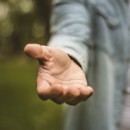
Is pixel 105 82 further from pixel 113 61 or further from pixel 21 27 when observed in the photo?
pixel 21 27

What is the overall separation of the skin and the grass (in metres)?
4.62

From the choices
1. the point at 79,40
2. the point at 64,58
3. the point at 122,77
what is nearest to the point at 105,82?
→ the point at 122,77

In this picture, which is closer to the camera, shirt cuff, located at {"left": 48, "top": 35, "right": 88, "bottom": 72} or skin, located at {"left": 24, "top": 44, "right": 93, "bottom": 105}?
skin, located at {"left": 24, "top": 44, "right": 93, "bottom": 105}

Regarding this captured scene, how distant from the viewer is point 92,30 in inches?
72.0

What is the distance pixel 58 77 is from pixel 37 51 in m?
0.09

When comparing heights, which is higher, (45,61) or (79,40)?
(79,40)

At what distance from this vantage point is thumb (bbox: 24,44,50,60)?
4.83ft

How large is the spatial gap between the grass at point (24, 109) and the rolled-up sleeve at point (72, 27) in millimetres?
4403

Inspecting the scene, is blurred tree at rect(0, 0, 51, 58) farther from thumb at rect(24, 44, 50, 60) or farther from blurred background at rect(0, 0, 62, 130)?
thumb at rect(24, 44, 50, 60)

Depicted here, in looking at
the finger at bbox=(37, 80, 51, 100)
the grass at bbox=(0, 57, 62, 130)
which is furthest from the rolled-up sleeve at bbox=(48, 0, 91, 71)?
the grass at bbox=(0, 57, 62, 130)

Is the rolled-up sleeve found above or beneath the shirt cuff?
above

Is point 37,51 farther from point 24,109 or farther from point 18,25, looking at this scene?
point 18,25

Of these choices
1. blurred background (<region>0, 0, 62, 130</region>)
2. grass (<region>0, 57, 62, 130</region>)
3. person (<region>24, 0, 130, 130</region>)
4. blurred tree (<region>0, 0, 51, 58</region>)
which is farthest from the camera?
blurred tree (<region>0, 0, 51, 58</region>)

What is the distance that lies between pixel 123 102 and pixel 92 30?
237 millimetres
